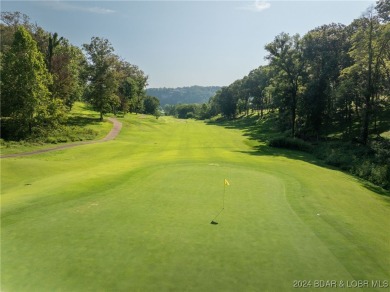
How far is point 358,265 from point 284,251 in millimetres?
1809

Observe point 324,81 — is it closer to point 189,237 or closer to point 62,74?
point 62,74

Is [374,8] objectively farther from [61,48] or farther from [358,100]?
[61,48]

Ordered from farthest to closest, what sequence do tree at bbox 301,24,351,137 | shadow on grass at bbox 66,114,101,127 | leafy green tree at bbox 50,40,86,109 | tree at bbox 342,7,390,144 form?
shadow on grass at bbox 66,114,101,127
leafy green tree at bbox 50,40,86,109
tree at bbox 301,24,351,137
tree at bbox 342,7,390,144

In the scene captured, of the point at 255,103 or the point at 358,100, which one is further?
the point at 255,103

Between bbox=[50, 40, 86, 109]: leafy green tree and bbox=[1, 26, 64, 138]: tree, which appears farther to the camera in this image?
bbox=[50, 40, 86, 109]: leafy green tree

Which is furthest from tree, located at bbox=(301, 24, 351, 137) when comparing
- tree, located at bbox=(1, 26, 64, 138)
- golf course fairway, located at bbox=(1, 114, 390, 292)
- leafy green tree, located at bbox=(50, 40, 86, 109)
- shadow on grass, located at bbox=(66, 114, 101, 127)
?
leafy green tree, located at bbox=(50, 40, 86, 109)

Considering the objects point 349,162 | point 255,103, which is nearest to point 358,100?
point 349,162

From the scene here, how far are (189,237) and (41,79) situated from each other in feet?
131

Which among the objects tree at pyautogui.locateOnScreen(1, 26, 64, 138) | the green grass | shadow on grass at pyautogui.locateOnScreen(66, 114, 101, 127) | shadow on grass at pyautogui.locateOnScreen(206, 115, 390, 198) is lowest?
shadow on grass at pyautogui.locateOnScreen(206, 115, 390, 198)

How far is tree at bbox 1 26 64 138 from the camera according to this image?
130 ft

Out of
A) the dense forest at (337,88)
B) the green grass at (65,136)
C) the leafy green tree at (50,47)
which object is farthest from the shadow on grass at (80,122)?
the dense forest at (337,88)

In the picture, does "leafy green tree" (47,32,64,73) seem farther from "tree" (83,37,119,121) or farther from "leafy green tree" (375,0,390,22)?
"leafy green tree" (375,0,390,22)

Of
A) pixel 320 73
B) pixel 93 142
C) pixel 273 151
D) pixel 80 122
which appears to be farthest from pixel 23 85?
pixel 320 73

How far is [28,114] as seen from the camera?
4103cm
